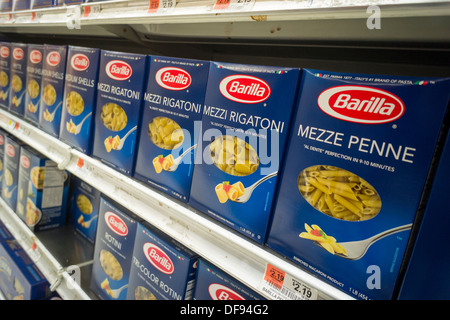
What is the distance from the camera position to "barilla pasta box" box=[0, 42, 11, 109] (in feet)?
5.55

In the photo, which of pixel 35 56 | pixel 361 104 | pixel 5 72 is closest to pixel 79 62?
pixel 35 56

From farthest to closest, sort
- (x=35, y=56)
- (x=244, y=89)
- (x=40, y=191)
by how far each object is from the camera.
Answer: (x=40, y=191), (x=35, y=56), (x=244, y=89)

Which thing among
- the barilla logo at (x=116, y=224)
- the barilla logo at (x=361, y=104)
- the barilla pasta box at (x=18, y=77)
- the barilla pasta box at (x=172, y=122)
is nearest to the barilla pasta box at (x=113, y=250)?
the barilla logo at (x=116, y=224)

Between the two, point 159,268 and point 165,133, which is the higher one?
point 165,133

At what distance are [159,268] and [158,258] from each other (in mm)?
34

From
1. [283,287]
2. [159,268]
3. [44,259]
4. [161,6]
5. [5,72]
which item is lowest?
[44,259]

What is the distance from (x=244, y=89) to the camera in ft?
2.30

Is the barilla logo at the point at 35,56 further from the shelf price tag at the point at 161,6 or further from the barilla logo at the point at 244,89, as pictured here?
the barilla logo at the point at 244,89

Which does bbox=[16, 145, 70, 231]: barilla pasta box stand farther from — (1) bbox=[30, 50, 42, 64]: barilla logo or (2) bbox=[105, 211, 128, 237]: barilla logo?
(2) bbox=[105, 211, 128, 237]: barilla logo

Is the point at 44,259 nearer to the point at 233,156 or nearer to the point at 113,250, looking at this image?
the point at 113,250

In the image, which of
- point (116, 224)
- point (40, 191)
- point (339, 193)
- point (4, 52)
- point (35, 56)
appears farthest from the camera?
point (4, 52)

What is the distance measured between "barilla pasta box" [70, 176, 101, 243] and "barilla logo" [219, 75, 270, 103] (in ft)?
3.76

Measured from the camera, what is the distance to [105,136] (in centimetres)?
110

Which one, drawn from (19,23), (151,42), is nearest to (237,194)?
(151,42)
